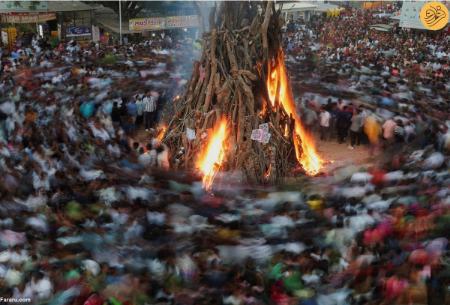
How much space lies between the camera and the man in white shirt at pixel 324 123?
573 inches

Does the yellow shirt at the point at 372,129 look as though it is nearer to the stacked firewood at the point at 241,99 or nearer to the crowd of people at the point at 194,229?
the crowd of people at the point at 194,229

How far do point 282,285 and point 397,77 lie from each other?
1398 cm

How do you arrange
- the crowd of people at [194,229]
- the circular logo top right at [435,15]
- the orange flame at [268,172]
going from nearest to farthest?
the crowd of people at [194,229]
the orange flame at [268,172]
the circular logo top right at [435,15]

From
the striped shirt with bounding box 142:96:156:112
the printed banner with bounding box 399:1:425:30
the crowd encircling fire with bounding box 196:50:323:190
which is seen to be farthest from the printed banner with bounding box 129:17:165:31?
the crowd encircling fire with bounding box 196:50:323:190

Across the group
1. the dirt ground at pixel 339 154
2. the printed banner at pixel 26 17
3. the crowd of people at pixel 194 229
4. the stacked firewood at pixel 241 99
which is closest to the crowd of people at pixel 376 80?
the dirt ground at pixel 339 154

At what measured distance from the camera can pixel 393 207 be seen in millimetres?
9031

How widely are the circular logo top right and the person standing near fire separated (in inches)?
481

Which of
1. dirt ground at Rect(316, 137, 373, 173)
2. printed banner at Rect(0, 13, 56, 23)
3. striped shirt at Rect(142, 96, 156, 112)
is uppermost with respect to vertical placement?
printed banner at Rect(0, 13, 56, 23)

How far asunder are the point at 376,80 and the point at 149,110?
8.38 m

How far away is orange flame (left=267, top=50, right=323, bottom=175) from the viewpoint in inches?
479

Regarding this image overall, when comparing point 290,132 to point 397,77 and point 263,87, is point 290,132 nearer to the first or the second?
point 263,87

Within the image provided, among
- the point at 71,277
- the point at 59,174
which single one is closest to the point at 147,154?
the point at 59,174

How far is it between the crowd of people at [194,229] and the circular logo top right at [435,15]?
366 inches

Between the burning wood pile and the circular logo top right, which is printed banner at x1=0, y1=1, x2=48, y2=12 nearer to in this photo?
the burning wood pile
